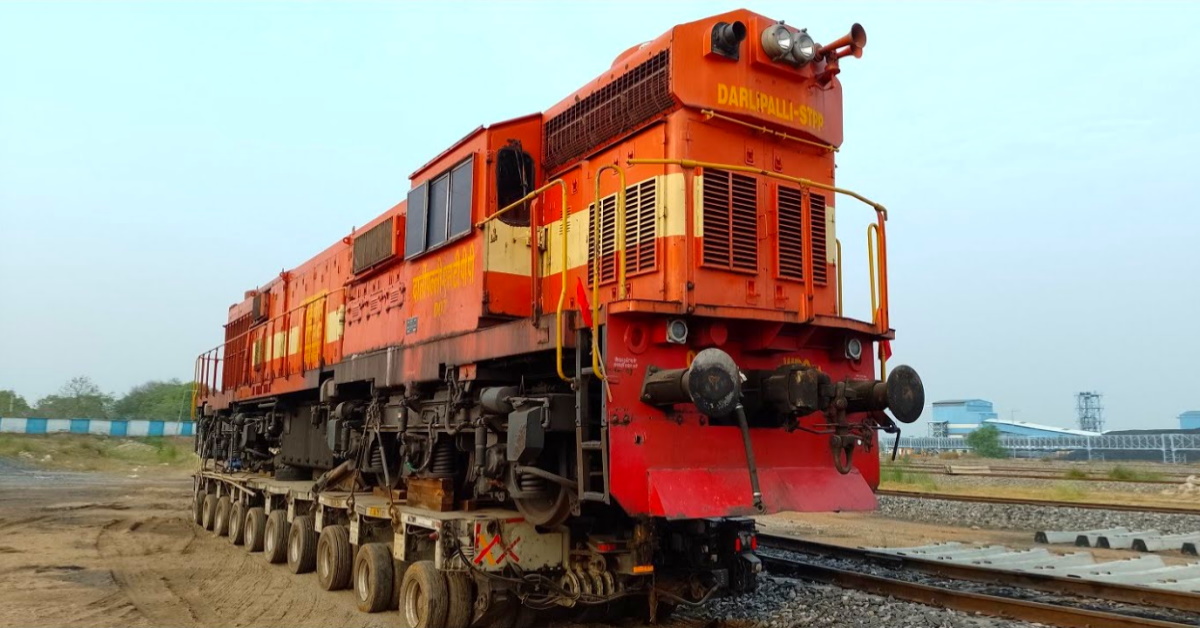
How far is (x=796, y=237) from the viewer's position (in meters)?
6.29

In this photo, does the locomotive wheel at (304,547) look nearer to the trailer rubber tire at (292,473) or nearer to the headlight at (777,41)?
the trailer rubber tire at (292,473)

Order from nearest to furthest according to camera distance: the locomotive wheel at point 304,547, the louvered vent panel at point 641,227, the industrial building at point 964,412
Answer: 1. the louvered vent panel at point 641,227
2. the locomotive wheel at point 304,547
3. the industrial building at point 964,412

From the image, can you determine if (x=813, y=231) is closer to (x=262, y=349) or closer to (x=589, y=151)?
(x=589, y=151)

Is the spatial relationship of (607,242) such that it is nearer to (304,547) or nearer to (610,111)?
(610,111)

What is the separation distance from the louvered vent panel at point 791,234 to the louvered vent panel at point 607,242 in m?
1.29

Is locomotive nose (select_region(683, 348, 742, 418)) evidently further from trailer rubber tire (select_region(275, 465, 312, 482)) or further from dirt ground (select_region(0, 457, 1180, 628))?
trailer rubber tire (select_region(275, 465, 312, 482))

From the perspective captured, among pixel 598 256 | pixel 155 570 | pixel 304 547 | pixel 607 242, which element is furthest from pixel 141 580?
pixel 598 256

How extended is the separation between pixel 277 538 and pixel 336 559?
260 cm

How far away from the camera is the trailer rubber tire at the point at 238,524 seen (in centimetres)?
1290

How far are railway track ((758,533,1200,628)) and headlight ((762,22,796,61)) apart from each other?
479cm

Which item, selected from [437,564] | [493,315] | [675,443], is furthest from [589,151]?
[437,564]

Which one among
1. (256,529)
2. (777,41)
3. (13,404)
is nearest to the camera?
(777,41)

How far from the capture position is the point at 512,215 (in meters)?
7.13

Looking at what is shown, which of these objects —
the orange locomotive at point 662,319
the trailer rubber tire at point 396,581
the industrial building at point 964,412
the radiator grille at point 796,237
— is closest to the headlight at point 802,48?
the orange locomotive at point 662,319
